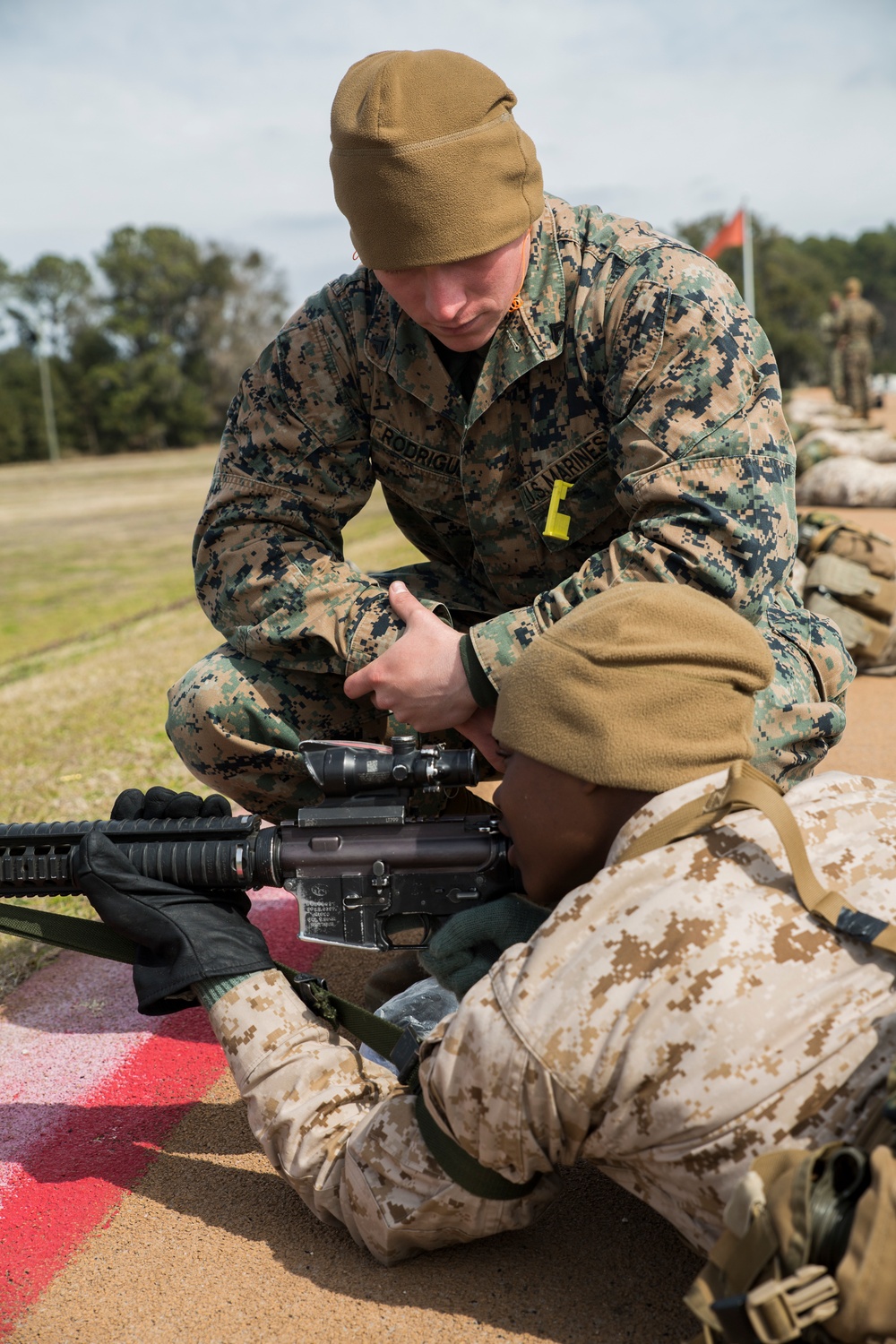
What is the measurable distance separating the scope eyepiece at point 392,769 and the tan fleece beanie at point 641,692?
26.9 inches

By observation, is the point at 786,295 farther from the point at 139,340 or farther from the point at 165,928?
the point at 165,928

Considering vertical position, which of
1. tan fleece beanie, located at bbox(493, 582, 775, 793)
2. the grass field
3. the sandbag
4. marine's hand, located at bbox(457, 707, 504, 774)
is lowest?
the grass field

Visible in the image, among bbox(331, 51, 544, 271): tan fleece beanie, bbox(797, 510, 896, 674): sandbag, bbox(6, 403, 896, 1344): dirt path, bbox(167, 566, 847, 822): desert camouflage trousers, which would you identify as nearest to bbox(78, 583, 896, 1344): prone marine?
bbox(6, 403, 896, 1344): dirt path

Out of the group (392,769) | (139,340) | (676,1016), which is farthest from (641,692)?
(139,340)

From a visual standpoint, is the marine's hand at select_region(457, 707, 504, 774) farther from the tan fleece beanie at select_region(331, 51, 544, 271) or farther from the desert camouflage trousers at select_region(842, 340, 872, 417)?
the desert camouflage trousers at select_region(842, 340, 872, 417)

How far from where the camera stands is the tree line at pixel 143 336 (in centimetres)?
6000

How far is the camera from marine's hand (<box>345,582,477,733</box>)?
2.93 metres

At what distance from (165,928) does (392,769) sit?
1.93 ft

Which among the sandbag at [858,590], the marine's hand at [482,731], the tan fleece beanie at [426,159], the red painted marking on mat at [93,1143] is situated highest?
the tan fleece beanie at [426,159]

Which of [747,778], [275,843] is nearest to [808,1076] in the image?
[747,778]

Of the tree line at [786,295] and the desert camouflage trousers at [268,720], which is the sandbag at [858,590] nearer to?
the desert camouflage trousers at [268,720]

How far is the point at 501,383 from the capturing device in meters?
3.18

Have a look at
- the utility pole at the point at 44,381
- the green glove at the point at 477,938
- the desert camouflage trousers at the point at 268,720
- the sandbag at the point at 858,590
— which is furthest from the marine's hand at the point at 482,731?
the utility pole at the point at 44,381

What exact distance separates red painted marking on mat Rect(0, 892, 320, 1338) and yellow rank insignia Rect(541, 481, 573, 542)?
162cm
